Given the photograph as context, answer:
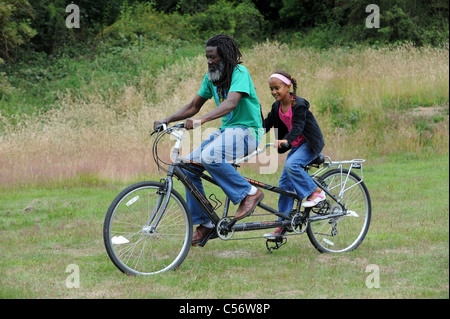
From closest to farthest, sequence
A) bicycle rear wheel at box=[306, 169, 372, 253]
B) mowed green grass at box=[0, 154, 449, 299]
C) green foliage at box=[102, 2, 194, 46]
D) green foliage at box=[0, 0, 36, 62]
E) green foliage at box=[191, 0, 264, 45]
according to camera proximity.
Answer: mowed green grass at box=[0, 154, 449, 299] → bicycle rear wheel at box=[306, 169, 372, 253] → green foliage at box=[0, 0, 36, 62] → green foliage at box=[102, 2, 194, 46] → green foliage at box=[191, 0, 264, 45]

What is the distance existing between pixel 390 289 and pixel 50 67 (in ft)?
57.6

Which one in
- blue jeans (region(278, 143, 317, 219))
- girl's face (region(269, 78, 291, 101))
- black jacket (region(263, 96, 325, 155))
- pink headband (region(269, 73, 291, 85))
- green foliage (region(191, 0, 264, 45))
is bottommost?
blue jeans (region(278, 143, 317, 219))

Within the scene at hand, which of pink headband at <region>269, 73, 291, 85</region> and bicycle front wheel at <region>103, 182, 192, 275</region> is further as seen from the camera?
pink headband at <region>269, 73, 291, 85</region>

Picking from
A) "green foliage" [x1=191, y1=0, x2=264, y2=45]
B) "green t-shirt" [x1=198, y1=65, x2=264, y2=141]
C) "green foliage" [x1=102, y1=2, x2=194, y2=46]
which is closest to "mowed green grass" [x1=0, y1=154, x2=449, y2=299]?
"green t-shirt" [x1=198, y1=65, x2=264, y2=141]

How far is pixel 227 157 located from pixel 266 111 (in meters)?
8.46

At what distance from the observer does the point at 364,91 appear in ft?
48.5

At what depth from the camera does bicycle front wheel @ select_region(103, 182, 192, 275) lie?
489 cm

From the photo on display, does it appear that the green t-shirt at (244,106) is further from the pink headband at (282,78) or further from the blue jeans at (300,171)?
the blue jeans at (300,171)

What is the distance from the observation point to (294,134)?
5.46 m

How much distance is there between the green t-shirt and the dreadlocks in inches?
2.3

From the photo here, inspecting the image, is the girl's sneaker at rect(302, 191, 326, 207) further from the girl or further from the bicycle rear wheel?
the bicycle rear wheel

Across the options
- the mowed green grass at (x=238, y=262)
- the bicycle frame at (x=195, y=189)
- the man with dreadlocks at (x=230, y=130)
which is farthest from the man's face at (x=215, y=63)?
the mowed green grass at (x=238, y=262)

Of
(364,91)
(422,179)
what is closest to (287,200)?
(422,179)

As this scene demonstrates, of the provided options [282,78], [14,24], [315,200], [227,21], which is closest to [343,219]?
[315,200]
